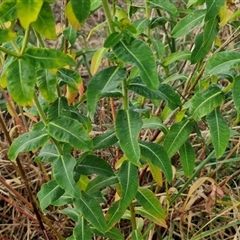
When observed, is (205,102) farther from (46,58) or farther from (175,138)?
(46,58)

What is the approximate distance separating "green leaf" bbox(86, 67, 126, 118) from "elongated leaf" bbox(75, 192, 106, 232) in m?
0.31

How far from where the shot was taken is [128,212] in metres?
1.48

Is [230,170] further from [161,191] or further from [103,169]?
[103,169]

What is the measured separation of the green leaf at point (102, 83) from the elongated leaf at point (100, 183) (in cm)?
29

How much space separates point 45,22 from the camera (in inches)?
37.1

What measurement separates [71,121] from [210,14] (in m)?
0.37

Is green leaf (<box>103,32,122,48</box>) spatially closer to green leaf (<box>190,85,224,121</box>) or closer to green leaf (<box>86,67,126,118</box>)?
green leaf (<box>86,67,126,118</box>)

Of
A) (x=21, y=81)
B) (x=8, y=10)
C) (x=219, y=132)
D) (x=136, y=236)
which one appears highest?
(x=8, y=10)

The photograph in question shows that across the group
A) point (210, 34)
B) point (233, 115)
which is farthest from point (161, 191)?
point (210, 34)

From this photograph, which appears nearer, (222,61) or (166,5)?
(222,61)

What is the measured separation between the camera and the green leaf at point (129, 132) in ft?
3.56

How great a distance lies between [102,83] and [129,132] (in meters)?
0.12

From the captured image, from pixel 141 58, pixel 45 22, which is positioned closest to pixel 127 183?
pixel 141 58

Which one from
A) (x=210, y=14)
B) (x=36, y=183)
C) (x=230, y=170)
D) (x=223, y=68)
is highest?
(x=210, y=14)
